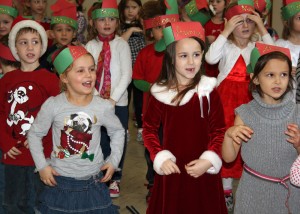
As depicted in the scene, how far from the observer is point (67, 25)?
4008 mm

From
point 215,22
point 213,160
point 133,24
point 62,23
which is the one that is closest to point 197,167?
point 213,160

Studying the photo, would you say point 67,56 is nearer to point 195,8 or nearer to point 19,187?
point 19,187

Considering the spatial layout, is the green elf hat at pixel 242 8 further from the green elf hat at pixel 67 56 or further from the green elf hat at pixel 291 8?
the green elf hat at pixel 67 56

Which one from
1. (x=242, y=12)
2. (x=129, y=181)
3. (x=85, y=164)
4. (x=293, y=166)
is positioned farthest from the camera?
(x=129, y=181)

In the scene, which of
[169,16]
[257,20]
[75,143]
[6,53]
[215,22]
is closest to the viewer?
[75,143]

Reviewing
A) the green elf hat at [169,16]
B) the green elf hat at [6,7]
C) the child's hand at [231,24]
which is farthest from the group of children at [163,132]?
the green elf hat at [6,7]

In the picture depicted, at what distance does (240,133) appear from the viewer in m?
2.37

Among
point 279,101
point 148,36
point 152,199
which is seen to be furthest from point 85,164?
point 148,36

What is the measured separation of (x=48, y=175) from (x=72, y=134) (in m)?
0.26

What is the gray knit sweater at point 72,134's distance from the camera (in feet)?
8.68

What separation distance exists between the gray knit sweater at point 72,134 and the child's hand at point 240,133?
69 centimetres

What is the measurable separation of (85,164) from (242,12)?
1.60 metres

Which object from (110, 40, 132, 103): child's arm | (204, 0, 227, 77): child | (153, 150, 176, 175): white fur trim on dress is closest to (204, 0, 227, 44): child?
(204, 0, 227, 77): child

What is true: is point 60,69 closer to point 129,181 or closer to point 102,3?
point 102,3
